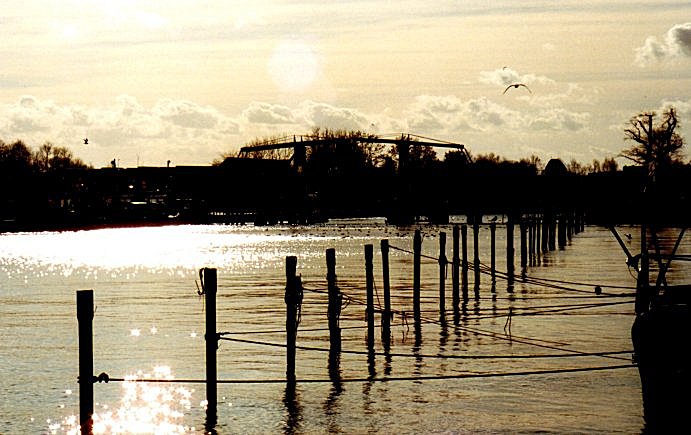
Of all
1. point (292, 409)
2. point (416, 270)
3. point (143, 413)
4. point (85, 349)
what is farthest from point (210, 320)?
point (416, 270)

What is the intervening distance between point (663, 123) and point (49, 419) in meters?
110

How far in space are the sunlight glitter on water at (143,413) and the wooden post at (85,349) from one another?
1.77 m

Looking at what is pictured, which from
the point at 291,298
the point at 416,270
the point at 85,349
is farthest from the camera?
the point at 416,270

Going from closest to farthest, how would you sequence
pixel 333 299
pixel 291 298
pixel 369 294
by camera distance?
pixel 291 298
pixel 333 299
pixel 369 294

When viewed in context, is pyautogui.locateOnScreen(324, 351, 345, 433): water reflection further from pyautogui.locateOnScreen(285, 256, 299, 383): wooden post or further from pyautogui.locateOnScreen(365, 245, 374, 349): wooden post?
pyautogui.locateOnScreen(365, 245, 374, 349): wooden post

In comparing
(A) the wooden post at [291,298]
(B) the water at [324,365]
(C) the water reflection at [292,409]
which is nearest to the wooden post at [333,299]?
(B) the water at [324,365]

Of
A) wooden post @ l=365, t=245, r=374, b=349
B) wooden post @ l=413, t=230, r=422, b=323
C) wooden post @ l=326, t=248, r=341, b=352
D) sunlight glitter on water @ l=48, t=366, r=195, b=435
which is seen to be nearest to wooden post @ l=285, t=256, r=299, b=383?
sunlight glitter on water @ l=48, t=366, r=195, b=435

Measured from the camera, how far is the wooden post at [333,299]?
2848 cm

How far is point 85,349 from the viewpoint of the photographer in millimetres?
19438

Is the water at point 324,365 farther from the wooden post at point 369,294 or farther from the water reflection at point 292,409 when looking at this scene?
the wooden post at point 369,294

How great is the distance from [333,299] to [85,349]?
10.5 meters

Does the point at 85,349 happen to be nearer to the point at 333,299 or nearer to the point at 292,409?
the point at 292,409

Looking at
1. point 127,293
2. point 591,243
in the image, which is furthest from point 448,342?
point 591,243

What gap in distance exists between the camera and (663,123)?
127500 mm
